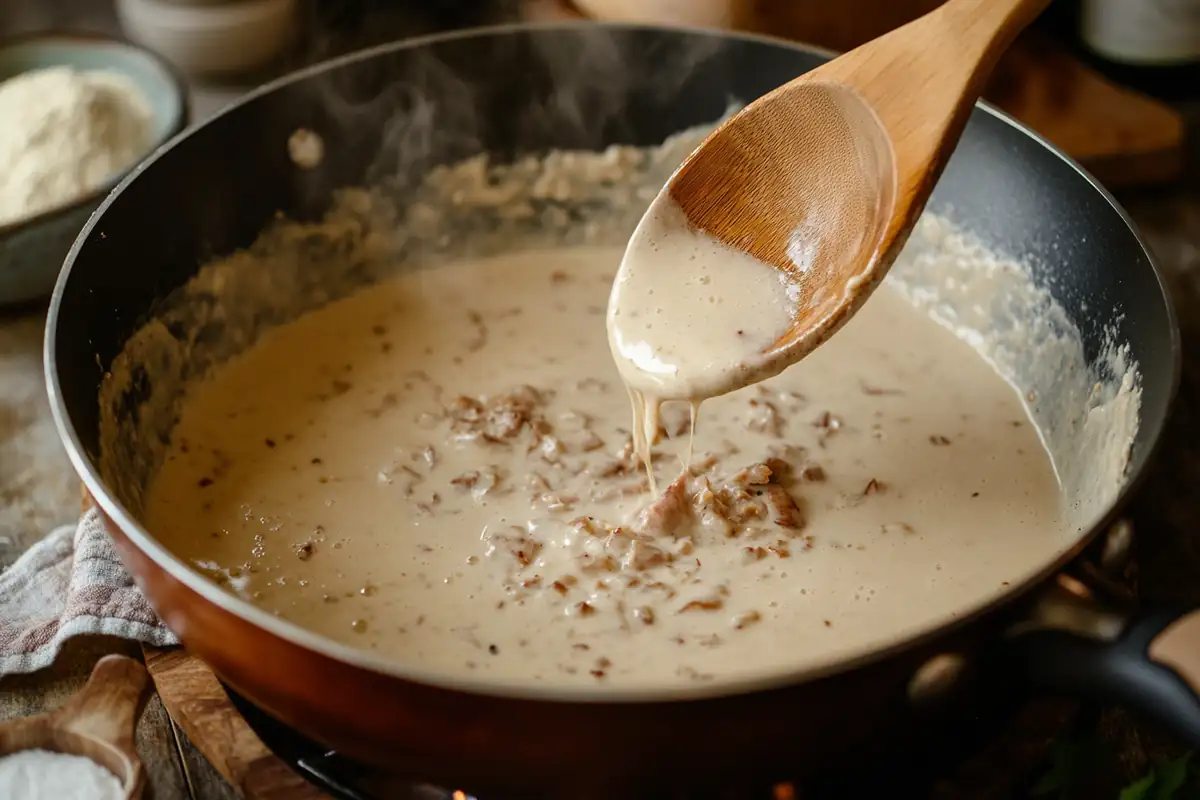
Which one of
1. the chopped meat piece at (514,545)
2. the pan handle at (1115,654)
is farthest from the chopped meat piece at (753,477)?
the pan handle at (1115,654)

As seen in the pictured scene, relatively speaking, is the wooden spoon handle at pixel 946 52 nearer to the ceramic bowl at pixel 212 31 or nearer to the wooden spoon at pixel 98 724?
the wooden spoon at pixel 98 724

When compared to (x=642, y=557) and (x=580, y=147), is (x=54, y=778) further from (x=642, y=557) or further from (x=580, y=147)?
(x=580, y=147)

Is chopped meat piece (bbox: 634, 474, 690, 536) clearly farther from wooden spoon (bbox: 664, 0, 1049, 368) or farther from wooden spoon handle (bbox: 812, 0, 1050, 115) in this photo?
wooden spoon handle (bbox: 812, 0, 1050, 115)

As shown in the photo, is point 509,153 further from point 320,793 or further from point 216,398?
point 320,793

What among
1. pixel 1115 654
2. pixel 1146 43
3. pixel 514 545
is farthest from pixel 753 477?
pixel 1146 43

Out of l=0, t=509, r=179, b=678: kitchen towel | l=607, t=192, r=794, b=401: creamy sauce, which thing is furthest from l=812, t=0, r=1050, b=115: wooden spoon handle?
l=0, t=509, r=179, b=678: kitchen towel

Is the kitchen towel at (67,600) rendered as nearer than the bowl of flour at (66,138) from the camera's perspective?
Yes

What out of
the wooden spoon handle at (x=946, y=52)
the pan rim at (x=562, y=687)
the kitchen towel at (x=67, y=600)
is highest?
the wooden spoon handle at (x=946, y=52)
